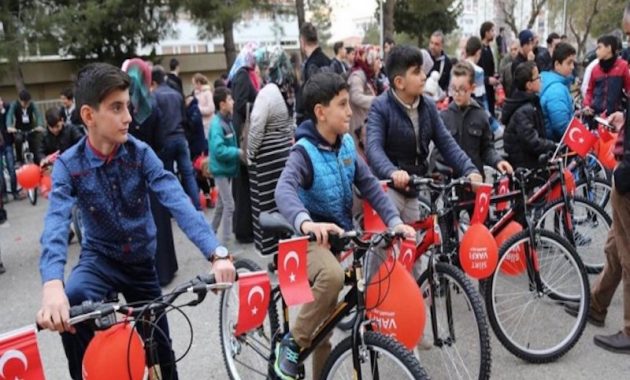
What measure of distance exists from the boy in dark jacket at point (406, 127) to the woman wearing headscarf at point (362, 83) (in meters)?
1.68

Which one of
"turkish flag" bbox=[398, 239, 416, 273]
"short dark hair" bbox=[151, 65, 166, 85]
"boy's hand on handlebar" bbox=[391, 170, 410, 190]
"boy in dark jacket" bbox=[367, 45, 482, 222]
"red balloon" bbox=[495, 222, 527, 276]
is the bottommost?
"red balloon" bbox=[495, 222, 527, 276]

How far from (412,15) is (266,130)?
82.4ft

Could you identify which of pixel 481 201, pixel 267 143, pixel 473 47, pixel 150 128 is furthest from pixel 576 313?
pixel 473 47

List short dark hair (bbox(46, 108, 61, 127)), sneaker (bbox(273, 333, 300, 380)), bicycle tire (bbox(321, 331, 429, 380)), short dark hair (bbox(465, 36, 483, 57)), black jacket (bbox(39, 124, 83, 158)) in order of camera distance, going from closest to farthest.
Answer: bicycle tire (bbox(321, 331, 429, 380))
sneaker (bbox(273, 333, 300, 380))
black jacket (bbox(39, 124, 83, 158))
short dark hair (bbox(46, 108, 61, 127))
short dark hair (bbox(465, 36, 483, 57))

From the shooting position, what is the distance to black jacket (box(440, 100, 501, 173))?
15.0 feet

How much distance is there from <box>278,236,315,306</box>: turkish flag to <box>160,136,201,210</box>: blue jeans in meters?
3.65

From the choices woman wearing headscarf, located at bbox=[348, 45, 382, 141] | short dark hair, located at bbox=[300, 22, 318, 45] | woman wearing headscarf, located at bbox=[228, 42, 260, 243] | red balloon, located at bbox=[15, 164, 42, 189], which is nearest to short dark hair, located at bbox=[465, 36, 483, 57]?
woman wearing headscarf, located at bbox=[348, 45, 382, 141]

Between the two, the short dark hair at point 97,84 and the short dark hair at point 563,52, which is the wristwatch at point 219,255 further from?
the short dark hair at point 563,52

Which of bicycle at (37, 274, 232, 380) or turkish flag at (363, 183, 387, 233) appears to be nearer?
bicycle at (37, 274, 232, 380)

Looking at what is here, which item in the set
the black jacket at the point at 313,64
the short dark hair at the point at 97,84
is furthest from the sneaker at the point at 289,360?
the black jacket at the point at 313,64

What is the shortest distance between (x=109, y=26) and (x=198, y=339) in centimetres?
1632

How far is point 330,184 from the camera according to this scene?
302 centimetres

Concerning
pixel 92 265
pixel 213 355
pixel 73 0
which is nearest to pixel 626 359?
pixel 213 355

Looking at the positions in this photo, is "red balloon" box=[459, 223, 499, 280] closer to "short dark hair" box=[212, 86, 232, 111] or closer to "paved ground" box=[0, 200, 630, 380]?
"paved ground" box=[0, 200, 630, 380]
